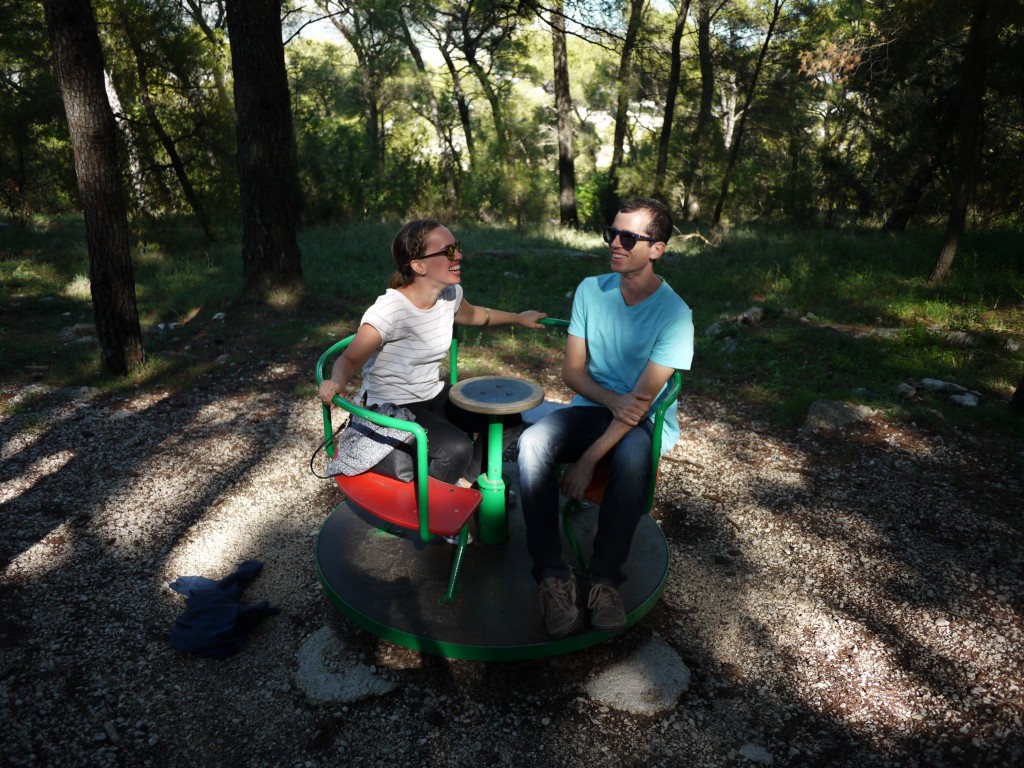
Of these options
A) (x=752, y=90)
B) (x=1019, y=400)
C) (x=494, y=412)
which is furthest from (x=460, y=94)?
(x=494, y=412)

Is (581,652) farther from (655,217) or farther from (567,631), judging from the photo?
(655,217)

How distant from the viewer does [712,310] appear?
838 centimetres

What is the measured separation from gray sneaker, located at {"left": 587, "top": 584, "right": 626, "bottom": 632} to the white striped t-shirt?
1.18m

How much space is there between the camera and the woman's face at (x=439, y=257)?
3082 mm

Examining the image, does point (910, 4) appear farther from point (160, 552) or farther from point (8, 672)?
point (8, 672)

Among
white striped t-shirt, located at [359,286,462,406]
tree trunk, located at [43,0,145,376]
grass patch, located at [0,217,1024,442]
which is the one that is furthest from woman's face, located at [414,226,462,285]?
tree trunk, located at [43,0,145,376]

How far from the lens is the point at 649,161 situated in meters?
19.0

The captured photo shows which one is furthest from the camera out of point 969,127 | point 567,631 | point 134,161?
point 134,161

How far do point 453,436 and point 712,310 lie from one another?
19.5ft

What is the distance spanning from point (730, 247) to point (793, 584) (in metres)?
9.32

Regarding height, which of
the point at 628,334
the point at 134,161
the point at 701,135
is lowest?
the point at 628,334

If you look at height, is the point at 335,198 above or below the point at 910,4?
below

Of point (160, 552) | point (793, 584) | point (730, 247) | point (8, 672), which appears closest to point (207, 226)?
point (730, 247)

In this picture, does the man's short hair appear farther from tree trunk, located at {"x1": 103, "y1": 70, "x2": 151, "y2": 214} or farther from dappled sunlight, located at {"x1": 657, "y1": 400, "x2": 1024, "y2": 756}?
tree trunk, located at {"x1": 103, "y1": 70, "x2": 151, "y2": 214}
